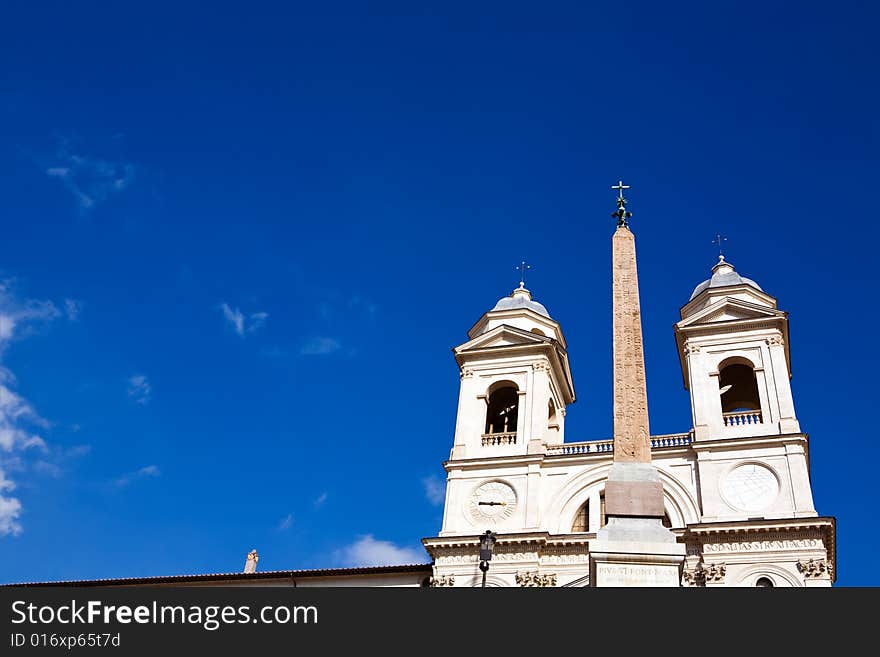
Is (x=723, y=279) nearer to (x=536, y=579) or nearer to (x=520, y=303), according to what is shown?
(x=520, y=303)

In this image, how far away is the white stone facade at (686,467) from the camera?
28.2 meters

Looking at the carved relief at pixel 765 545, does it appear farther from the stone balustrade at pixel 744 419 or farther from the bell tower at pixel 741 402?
the stone balustrade at pixel 744 419

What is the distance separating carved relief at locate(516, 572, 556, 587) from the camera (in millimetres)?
29469

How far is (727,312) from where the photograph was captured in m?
34.5

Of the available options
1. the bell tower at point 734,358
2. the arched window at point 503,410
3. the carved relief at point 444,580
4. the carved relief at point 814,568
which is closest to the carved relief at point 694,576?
the carved relief at point 814,568

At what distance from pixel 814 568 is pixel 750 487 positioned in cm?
358

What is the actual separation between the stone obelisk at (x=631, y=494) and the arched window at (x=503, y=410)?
15.7 meters

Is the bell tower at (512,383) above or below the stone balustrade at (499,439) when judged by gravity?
above

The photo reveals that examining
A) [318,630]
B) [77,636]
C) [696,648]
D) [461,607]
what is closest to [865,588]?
[696,648]

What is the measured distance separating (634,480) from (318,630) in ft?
23.4

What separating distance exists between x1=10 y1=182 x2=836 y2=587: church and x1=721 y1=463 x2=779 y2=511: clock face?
1.9 inches

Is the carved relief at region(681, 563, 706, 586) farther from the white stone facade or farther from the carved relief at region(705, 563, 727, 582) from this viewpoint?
the carved relief at region(705, 563, 727, 582)

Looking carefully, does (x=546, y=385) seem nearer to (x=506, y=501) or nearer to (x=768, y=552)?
(x=506, y=501)

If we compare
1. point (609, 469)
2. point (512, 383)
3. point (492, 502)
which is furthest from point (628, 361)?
point (512, 383)
